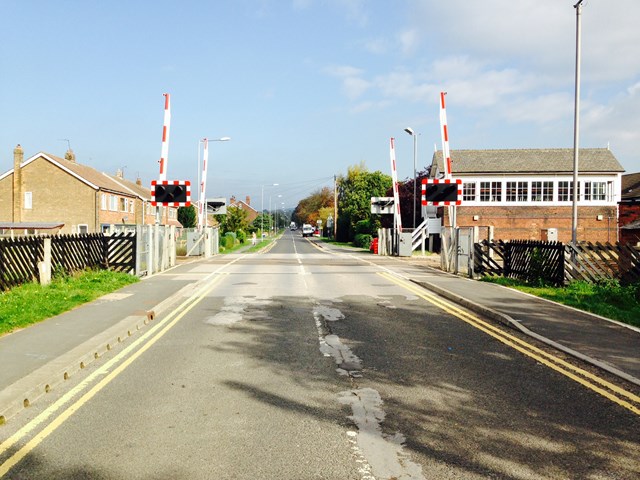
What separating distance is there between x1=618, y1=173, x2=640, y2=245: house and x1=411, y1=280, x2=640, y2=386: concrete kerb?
1245 cm

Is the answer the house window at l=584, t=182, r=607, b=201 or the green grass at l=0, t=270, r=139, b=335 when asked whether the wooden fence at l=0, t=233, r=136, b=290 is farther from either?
the house window at l=584, t=182, r=607, b=201

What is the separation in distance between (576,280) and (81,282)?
13504mm

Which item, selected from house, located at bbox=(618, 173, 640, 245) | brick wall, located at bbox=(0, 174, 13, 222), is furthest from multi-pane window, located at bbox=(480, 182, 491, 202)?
brick wall, located at bbox=(0, 174, 13, 222)

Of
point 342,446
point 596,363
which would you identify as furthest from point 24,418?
point 596,363

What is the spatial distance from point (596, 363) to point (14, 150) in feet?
180

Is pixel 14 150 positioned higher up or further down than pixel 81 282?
higher up

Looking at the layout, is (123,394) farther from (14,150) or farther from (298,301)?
(14,150)

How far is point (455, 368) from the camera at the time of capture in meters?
7.23

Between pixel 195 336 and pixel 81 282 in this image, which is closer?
pixel 195 336

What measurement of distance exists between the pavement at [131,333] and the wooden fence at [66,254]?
2396 mm

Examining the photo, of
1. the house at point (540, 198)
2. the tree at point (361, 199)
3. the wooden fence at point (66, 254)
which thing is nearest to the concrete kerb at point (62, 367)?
the wooden fence at point (66, 254)

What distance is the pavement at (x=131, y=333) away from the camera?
21.4 ft

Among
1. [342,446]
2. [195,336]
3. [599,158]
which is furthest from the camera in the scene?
[599,158]

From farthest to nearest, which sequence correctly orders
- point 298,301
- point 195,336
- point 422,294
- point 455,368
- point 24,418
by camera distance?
point 422,294
point 298,301
point 195,336
point 455,368
point 24,418
